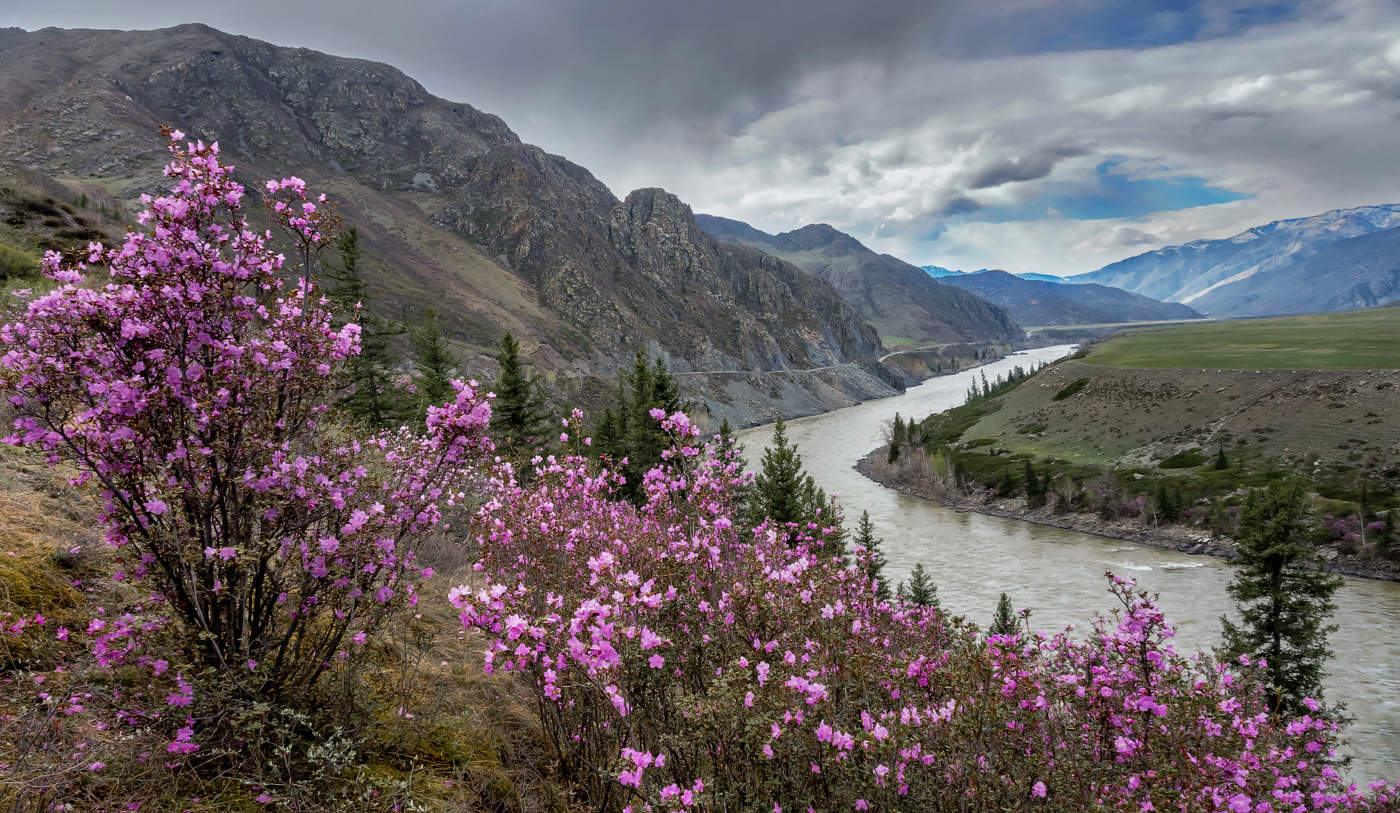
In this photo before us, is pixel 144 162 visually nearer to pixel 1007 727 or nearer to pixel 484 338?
pixel 484 338

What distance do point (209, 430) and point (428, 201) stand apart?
607 ft

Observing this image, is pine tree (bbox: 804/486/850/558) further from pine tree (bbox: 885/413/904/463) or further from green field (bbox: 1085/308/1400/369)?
green field (bbox: 1085/308/1400/369)

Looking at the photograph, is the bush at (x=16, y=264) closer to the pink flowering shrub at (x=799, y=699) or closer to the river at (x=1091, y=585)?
the pink flowering shrub at (x=799, y=699)

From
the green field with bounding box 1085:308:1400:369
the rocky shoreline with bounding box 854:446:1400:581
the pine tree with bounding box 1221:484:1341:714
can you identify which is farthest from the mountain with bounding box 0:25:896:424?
the pine tree with bounding box 1221:484:1341:714

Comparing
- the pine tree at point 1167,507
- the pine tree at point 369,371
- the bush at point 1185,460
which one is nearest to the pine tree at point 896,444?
the bush at point 1185,460

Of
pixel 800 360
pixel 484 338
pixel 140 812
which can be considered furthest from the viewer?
pixel 800 360

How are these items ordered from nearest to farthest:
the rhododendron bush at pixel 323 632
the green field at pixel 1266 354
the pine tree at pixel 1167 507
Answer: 1. the rhododendron bush at pixel 323 632
2. the pine tree at pixel 1167 507
3. the green field at pixel 1266 354

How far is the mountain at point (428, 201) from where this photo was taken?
112m

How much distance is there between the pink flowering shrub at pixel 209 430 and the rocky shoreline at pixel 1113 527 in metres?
43.1

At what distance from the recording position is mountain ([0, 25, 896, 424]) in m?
112

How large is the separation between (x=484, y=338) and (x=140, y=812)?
110 meters

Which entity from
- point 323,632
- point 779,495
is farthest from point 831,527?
point 779,495

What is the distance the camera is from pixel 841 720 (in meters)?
4.95

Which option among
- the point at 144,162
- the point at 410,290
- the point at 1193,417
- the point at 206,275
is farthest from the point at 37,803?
the point at 144,162
